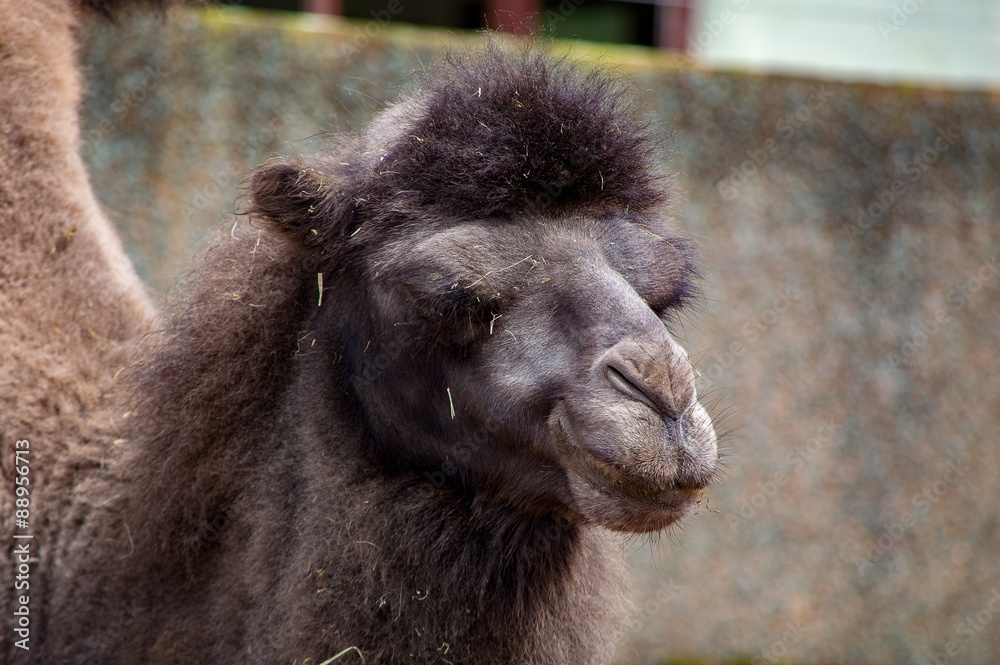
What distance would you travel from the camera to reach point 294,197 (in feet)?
7.72

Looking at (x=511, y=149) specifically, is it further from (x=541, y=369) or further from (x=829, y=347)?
(x=829, y=347)

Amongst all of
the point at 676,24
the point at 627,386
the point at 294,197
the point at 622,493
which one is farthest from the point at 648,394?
the point at 676,24

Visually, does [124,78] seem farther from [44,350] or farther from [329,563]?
[329,563]

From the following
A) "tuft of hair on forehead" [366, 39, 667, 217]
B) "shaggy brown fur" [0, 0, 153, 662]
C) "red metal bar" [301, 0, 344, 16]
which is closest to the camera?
"tuft of hair on forehead" [366, 39, 667, 217]

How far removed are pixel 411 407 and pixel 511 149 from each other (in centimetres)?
62

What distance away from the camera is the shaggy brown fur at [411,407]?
206 centimetres

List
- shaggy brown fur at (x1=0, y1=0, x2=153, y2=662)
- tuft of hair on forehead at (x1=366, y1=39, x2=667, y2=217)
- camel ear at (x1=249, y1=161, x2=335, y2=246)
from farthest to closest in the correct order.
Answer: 1. shaggy brown fur at (x1=0, y1=0, x2=153, y2=662)
2. camel ear at (x1=249, y1=161, x2=335, y2=246)
3. tuft of hair on forehead at (x1=366, y1=39, x2=667, y2=217)

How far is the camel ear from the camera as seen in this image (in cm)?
234

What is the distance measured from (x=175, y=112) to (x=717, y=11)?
3723 millimetres

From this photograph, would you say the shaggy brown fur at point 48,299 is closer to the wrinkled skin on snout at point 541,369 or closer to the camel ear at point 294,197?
the camel ear at point 294,197

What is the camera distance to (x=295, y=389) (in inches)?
93.5

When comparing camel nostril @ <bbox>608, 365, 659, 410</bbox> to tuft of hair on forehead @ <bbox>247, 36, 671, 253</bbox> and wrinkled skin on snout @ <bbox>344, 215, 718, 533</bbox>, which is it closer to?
wrinkled skin on snout @ <bbox>344, 215, 718, 533</bbox>

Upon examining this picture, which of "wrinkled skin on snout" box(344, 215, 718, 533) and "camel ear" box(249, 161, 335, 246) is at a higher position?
"camel ear" box(249, 161, 335, 246)

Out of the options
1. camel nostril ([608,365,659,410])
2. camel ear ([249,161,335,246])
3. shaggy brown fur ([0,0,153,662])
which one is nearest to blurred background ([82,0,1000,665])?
shaggy brown fur ([0,0,153,662])
